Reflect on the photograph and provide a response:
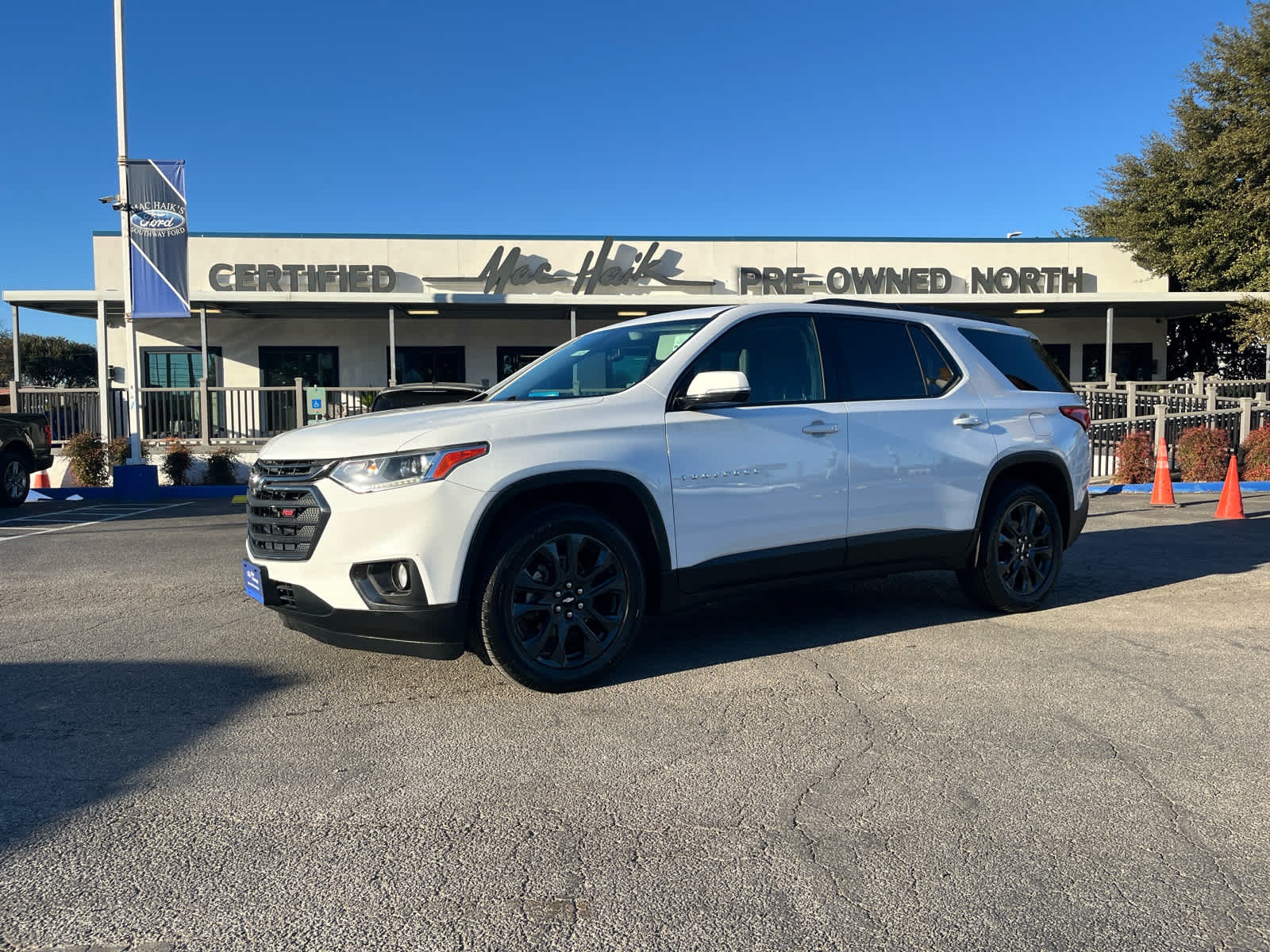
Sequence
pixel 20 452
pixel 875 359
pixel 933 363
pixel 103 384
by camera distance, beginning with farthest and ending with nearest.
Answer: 1. pixel 103 384
2. pixel 20 452
3. pixel 933 363
4. pixel 875 359

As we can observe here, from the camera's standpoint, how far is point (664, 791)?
345cm

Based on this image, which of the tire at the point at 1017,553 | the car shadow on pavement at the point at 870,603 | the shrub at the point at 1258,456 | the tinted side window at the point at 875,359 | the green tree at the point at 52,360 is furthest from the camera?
the green tree at the point at 52,360

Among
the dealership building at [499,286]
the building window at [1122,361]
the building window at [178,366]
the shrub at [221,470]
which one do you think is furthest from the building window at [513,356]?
the building window at [1122,361]

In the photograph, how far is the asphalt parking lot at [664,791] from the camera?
8.57ft

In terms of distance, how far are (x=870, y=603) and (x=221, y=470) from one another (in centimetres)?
1375

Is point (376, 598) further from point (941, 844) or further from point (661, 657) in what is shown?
point (941, 844)

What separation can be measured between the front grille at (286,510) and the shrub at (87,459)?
14.4 meters

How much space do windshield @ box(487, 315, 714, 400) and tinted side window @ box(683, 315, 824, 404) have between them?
200mm

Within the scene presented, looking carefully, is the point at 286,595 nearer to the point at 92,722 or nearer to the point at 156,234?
the point at 92,722

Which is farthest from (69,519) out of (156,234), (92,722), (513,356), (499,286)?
(513,356)

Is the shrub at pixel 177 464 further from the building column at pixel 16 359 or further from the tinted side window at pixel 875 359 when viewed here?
the tinted side window at pixel 875 359

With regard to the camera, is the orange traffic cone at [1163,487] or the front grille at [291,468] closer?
the front grille at [291,468]

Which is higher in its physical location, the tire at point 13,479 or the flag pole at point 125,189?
the flag pole at point 125,189

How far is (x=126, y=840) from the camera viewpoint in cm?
306
